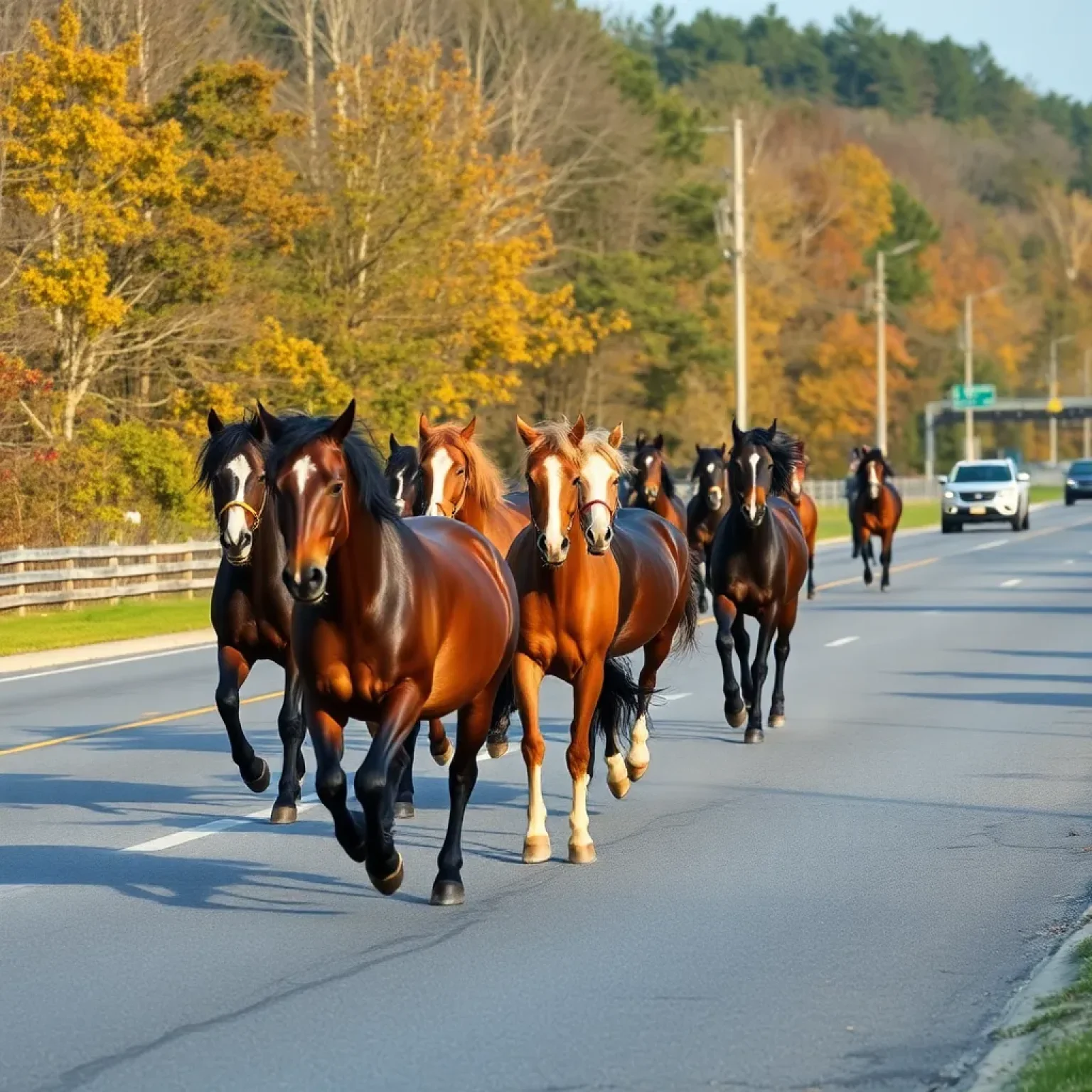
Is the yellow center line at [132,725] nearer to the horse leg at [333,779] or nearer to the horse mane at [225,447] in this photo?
the horse mane at [225,447]

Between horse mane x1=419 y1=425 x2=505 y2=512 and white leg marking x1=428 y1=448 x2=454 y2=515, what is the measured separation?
0.08m

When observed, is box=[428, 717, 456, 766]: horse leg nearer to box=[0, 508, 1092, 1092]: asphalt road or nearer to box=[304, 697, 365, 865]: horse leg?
box=[0, 508, 1092, 1092]: asphalt road

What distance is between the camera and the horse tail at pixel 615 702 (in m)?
13.2


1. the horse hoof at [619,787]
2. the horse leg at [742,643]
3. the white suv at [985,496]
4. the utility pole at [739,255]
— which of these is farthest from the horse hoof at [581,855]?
the white suv at [985,496]

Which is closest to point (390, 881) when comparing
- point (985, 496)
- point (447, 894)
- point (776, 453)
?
point (447, 894)

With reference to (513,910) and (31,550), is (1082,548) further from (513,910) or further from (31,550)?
(513,910)

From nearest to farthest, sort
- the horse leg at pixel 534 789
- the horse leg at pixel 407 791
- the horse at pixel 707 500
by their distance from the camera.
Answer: the horse leg at pixel 534 789
the horse leg at pixel 407 791
the horse at pixel 707 500

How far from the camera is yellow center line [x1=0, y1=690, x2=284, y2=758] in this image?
16922mm

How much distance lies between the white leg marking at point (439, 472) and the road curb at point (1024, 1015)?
5259 mm

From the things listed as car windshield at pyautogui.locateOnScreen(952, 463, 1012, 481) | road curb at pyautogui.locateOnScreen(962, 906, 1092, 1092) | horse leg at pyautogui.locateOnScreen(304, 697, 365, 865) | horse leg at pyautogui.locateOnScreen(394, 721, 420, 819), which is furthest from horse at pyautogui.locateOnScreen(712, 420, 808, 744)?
car windshield at pyautogui.locateOnScreen(952, 463, 1012, 481)

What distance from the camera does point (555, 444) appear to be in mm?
11586

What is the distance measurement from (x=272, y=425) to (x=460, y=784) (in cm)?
192

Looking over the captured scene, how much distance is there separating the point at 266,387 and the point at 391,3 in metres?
20.2

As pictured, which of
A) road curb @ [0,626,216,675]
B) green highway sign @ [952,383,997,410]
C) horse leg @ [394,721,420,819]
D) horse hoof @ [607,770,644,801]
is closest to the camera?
horse leg @ [394,721,420,819]
